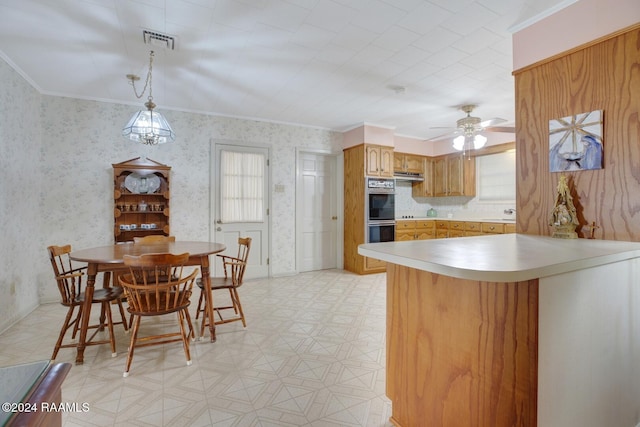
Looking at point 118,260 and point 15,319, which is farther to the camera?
point 15,319

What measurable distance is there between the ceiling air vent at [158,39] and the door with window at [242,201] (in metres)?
2.05

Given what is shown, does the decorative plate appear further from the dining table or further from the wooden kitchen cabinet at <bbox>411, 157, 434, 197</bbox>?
the wooden kitchen cabinet at <bbox>411, 157, 434, 197</bbox>

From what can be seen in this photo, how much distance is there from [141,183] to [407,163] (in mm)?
4643

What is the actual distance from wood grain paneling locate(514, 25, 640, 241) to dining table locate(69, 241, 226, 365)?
2.57 meters

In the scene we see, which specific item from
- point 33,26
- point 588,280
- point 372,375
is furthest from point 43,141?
point 588,280

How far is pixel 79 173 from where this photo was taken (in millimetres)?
3799

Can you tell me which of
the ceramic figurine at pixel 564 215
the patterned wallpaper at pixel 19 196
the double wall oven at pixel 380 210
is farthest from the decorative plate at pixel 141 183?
the ceramic figurine at pixel 564 215

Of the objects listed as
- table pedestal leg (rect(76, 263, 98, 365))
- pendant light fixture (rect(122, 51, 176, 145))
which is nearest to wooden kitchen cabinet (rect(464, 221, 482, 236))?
pendant light fixture (rect(122, 51, 176, 145))

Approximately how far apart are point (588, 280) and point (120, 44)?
11.8 ft

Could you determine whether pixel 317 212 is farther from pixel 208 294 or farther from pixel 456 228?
pixel 208 294

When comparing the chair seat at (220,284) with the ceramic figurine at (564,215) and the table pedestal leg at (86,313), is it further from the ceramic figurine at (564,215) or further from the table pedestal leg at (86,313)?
the ceramic figurine at (564,215)

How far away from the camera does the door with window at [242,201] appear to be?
461 centimetres

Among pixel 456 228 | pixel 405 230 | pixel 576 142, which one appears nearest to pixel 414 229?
pixel 405 230

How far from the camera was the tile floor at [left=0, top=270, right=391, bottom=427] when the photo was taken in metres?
1.70
